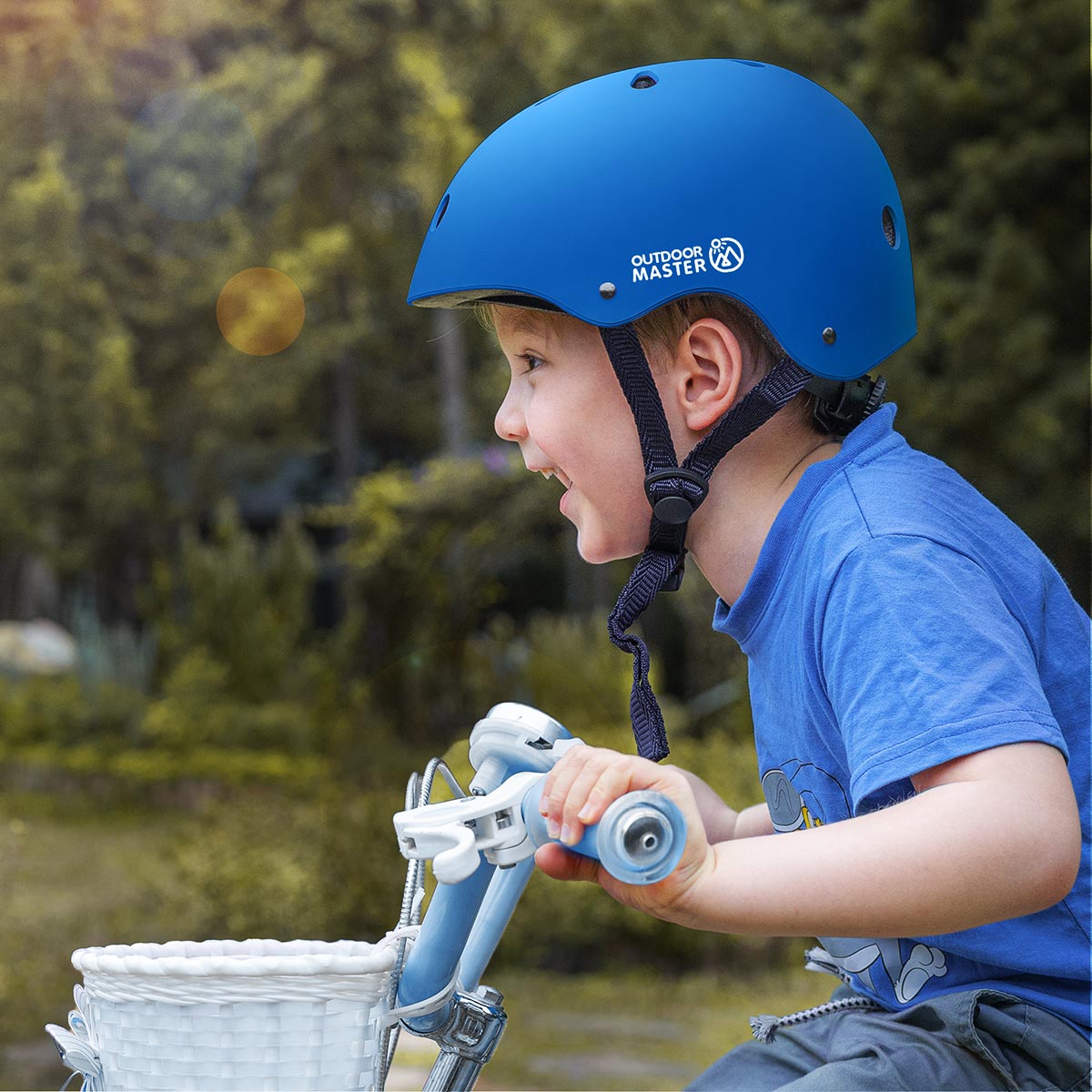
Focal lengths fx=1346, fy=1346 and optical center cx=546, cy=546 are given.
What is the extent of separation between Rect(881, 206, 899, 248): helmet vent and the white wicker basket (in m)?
1.23

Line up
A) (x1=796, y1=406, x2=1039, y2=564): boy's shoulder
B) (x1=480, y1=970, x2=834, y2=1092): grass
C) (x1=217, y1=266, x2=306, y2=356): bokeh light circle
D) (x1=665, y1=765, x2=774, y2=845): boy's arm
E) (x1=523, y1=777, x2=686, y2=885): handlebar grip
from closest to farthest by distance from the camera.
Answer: (x1=523, y1=777, x2=686, y2=885): handlebar grip
(x1=796, y1=406, x2=1039, y2=564): boy's shoulder
(x1=665, y1=765, x2=774, y2=845): boy's arm
(x1=480, y1=970, x2=834, y2=1092): grass
(x1=217, y1=266, x2=306, y2=356): bokeh light circle

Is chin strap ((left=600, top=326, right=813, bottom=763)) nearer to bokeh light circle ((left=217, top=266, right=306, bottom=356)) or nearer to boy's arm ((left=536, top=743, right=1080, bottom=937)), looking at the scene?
boy's arm ((left=536, top=743, right=1080, bottom=937))

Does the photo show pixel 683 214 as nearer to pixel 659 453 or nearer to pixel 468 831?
pixel 659 453

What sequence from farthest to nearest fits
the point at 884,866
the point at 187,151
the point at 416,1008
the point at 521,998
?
the point at 187,151, the point at 521,998, the point at 416,1008, the point at 884,866

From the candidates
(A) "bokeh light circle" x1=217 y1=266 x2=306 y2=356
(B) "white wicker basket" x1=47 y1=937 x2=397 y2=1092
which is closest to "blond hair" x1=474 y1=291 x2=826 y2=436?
(B) "white wicker basket" x1=47 y1=937 x2=397 y2=1092

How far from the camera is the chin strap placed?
175cm

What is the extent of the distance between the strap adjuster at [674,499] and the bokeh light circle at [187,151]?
11.5 m

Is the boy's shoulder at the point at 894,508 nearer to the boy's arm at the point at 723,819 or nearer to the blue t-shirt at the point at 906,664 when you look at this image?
the blue t-shirt at the point at 906,664

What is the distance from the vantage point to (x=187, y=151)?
12.3 m

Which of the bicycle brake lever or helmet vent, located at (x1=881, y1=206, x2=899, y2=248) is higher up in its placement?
helmet vent, located at (x1=881, y1=206, x2=899, y2=248)

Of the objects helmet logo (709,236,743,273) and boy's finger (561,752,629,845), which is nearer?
boy's finger (561,752,629,845)

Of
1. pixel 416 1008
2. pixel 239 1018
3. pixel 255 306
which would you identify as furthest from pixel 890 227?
pixel 255 306

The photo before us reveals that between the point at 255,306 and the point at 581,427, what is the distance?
11.2 metres

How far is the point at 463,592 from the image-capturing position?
10.2m
